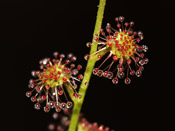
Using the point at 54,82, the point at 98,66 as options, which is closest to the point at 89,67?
the point at 98,66

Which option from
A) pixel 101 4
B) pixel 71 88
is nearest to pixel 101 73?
pixel 71 88

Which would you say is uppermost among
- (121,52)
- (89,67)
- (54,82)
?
(121,52)

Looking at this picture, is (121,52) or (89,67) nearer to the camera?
(121,52)

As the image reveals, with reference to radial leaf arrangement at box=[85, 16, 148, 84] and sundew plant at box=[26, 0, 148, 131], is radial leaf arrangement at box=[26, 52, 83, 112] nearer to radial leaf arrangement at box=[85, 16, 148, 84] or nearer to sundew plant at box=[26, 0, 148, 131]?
sundew plant at box=[26, 0, 148, 131]

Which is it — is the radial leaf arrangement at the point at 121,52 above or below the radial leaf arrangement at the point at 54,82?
above

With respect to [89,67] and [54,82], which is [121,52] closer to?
[89,67]

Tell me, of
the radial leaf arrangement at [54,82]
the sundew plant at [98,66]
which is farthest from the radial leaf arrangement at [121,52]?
the radial leaf arrangement at [54,82]

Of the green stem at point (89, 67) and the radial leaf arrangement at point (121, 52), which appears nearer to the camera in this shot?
the radial leaf arrangement at point (121, 52)

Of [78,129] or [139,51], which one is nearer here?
[139,51]

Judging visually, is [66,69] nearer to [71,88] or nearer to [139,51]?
[71,88]

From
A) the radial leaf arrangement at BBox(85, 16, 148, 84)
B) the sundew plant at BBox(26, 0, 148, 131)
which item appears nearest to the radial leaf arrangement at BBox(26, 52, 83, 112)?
the sundew plant at BBox(26, 0, 148, 131)

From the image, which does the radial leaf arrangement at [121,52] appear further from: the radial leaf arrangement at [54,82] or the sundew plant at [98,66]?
the radial leaf arrangement at [54,82]
